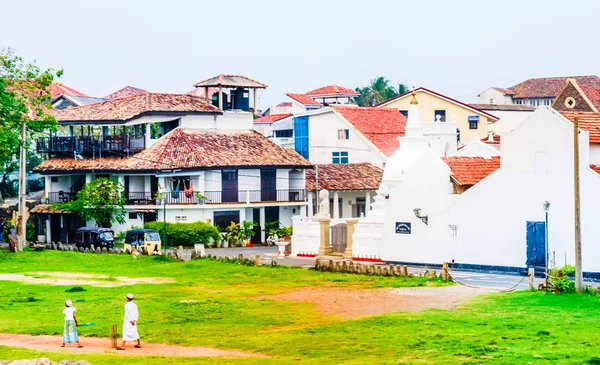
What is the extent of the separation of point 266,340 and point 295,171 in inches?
1852

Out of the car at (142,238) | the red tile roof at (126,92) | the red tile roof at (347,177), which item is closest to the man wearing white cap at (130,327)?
the car at (142,238)

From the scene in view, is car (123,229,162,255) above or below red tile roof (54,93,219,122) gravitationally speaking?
below

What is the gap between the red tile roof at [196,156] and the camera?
75312 mm

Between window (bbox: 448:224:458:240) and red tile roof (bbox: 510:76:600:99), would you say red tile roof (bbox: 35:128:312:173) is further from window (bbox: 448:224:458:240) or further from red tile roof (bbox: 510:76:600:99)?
red tile roof (bbox: 510:76:600:99)

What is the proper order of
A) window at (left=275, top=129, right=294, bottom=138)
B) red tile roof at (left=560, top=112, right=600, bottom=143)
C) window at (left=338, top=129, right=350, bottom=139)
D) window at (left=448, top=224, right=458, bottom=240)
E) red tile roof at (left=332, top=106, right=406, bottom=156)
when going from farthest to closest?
1. window at (left=275, top=129, right=294, bottom=138)
2. window at (left=338, top=129, right=350, bottom=139)
3. red tile roof at (left=332, top=106, right=406, bottom=156)
4. window at (left=448, top=224, right=458, bottom=240)
5. red tile roof at (left=560, top=112, right=600, bottom=143)

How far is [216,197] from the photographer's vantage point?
7531cm

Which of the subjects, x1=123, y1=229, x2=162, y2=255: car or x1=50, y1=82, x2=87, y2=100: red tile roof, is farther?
x1=50, y1=82, x2=87, y2=100: red tile roof

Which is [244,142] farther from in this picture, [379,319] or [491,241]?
[379,319]

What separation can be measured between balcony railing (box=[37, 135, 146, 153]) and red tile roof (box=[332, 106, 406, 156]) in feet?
61.9

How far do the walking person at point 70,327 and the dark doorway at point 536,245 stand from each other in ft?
73.4

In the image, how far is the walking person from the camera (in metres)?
33.5

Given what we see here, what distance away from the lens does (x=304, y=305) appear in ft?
138

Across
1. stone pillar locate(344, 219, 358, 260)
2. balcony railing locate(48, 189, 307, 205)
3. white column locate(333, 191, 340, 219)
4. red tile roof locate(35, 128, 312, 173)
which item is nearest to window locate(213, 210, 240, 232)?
balcony railing locate(48, 189, 307, 205)

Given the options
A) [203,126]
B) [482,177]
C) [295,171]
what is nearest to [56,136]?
[203,126]
